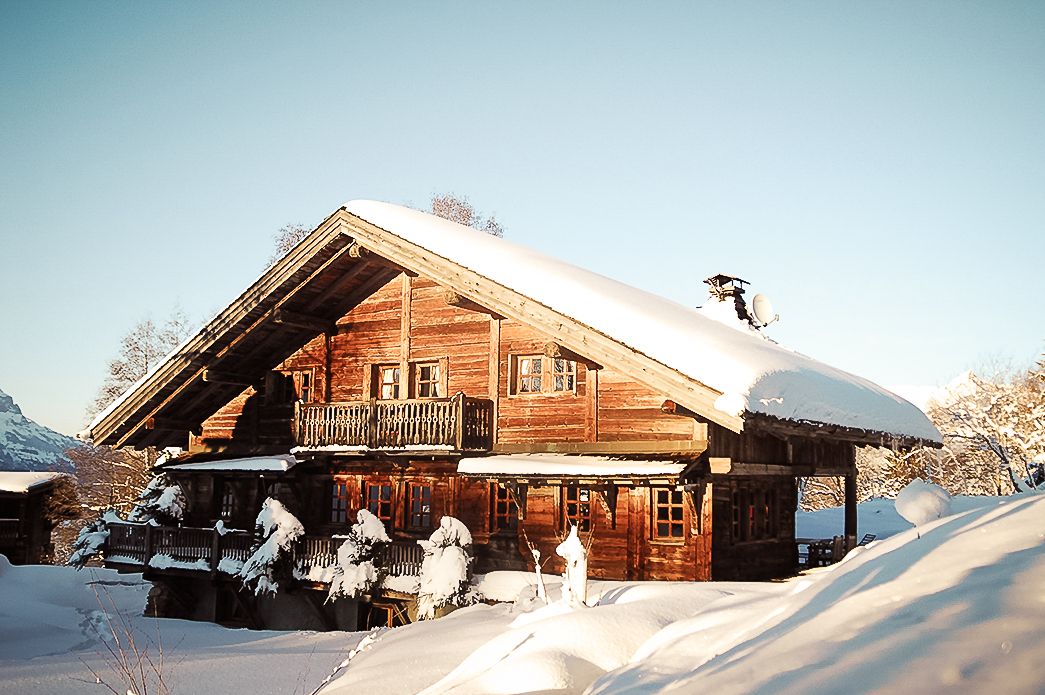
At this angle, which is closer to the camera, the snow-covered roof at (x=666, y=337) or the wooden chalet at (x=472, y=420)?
the snow-covered roof at (x=666, y=337)

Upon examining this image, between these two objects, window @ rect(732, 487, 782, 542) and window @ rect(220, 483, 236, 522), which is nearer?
window @ rect(732, 487, 782, 542)

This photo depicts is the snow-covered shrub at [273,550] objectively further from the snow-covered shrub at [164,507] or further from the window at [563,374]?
the window at [563,374]

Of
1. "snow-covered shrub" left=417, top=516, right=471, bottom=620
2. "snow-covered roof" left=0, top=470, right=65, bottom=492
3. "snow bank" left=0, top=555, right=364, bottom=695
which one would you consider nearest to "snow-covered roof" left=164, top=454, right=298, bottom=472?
"snow bank" left=0, top=555, right=364, bottom=695

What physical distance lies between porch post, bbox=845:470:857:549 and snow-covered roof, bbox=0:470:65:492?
30.0 meters

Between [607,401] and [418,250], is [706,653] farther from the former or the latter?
[418,250]

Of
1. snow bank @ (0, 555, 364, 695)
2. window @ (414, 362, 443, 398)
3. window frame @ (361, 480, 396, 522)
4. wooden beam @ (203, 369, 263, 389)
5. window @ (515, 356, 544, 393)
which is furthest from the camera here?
wooden beam @ (203, 369, 263, 389)

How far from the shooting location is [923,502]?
28.3 ft

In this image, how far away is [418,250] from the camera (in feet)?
57.6

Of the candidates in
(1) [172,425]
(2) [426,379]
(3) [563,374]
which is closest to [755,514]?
(3) [563,374]

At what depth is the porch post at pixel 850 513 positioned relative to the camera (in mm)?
20750

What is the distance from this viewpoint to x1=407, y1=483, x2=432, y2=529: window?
19.8 m

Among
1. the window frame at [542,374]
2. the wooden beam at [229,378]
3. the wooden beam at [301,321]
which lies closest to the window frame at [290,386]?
the wooden beam at [229,378]

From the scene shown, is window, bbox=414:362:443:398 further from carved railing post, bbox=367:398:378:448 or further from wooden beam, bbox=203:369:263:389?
wooden beam, bbox=203:369:263:389

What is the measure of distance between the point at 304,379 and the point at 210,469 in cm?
322
